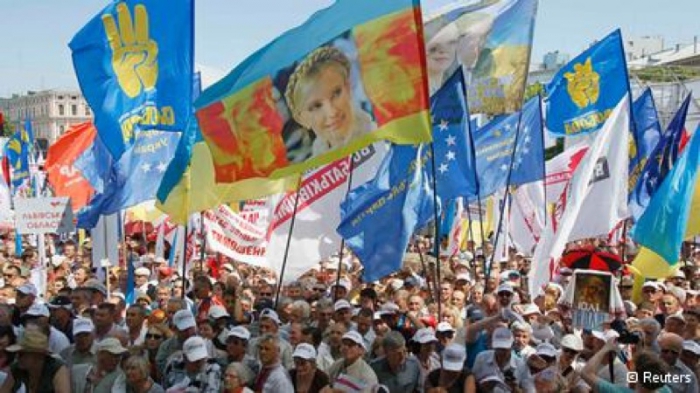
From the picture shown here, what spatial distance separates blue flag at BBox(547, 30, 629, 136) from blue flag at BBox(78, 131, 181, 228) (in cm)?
616

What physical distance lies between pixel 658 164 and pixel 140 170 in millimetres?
6959

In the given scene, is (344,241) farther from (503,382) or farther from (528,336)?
(503,382)

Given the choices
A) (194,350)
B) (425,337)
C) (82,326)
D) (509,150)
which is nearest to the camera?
(194,350)

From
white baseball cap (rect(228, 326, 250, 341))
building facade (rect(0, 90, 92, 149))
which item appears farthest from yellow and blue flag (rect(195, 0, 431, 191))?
building facade (rect(0, 90, 92, 149))

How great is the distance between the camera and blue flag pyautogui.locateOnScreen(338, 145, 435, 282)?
388 inches

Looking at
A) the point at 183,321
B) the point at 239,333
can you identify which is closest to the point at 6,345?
the point at 183,321

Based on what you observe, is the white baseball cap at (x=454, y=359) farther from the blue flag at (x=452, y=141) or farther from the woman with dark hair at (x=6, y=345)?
the blue flag at (x=452, y=141)

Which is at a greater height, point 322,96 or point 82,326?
point 322,96

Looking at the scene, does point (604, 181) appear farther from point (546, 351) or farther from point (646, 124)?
point (646, 124)

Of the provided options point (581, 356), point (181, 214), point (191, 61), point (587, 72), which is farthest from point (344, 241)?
point (587, 72)

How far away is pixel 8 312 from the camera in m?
8.97

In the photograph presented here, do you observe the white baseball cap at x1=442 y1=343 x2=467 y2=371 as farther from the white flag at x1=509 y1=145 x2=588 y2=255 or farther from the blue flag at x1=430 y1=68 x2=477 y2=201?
the white flag at x1=509 y1=145 x2=588 y2=255

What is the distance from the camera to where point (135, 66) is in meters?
10.5

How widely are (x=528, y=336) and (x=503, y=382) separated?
56.4 inches
